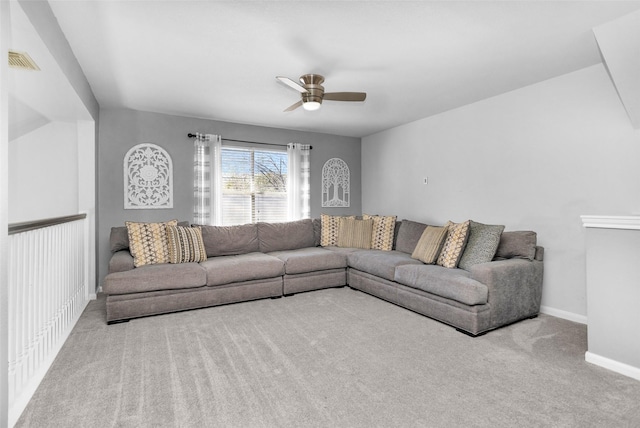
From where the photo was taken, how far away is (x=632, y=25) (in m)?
2.35

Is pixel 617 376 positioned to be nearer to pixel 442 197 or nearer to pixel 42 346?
pixel 442 197

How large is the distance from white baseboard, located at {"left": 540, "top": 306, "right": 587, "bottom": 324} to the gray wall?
4.29m

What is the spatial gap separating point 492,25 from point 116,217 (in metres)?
4.77

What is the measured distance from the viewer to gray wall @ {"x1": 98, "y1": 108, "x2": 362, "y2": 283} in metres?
4.46

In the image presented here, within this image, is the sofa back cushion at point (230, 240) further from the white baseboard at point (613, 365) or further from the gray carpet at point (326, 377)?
the white baseboard at point (613, 365)

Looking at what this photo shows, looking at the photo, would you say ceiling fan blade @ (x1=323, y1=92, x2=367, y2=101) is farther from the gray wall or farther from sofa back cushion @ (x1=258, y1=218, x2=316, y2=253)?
the gray wall

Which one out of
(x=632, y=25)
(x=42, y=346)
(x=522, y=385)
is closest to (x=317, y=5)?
(x=632, y=25)

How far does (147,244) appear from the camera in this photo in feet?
12.3

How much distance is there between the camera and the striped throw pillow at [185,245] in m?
3.89

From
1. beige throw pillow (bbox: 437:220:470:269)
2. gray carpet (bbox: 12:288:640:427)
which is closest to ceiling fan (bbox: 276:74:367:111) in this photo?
beige throw pillow (bbox: 437:220:470:269)

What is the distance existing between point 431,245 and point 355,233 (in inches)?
57.9

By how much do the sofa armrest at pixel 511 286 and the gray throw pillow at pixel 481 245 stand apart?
19cm

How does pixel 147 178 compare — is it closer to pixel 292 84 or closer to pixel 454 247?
pixel 292 84

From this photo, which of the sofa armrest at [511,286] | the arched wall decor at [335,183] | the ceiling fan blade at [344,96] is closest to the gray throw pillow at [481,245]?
the sofa armrest at [511,286]
